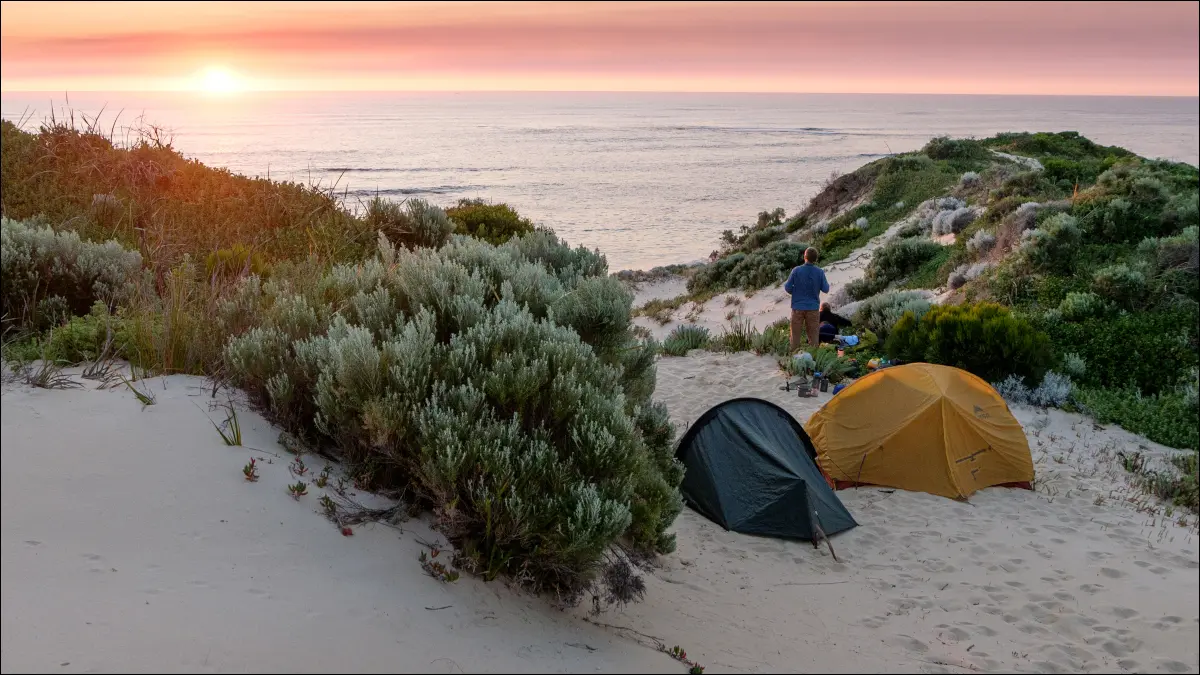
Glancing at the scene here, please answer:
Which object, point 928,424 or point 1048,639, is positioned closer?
point 1048,639

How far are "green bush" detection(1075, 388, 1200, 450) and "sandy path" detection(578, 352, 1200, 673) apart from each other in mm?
→ 427

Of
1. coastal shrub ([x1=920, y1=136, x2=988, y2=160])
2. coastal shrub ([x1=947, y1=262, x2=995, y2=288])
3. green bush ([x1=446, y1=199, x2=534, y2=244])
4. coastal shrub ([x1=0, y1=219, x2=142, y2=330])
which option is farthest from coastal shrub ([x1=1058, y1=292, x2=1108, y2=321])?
coastal shrub ([x1=920, y1=136, x2=988, y2=160])

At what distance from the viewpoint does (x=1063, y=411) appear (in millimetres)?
10578

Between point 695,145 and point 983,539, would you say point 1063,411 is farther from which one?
point 695,145

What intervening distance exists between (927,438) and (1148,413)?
3.87 metres

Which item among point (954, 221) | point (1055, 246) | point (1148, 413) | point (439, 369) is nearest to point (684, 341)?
point (1148, 413)

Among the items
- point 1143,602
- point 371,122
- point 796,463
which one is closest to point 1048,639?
point 1143,602

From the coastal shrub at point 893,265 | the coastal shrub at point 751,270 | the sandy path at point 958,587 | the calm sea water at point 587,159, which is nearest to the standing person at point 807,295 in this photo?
the sandy path at point 958,587

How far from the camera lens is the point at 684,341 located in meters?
14.5

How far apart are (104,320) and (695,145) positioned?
83481mm

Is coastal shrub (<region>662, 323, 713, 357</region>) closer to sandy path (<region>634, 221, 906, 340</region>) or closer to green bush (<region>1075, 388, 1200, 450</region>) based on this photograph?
sandy path (<region>634, 221, 906, 340</region>)

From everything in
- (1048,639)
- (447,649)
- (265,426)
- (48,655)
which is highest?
(265,426)

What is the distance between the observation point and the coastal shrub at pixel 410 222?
11.1 meters

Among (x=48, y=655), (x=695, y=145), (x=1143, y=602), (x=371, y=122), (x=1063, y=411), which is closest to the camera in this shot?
(x=48, y=655)
